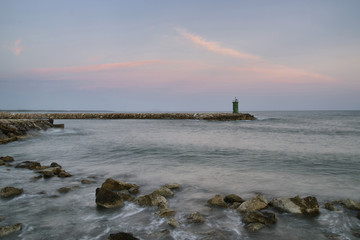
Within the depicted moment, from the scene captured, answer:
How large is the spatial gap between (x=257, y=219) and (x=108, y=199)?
8.84 ft

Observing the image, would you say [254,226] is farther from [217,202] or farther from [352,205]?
[352,205]

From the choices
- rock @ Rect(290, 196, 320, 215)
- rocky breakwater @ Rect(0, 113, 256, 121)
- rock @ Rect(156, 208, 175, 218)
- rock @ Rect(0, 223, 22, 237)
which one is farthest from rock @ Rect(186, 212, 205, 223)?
rocky breakwater @ Rect(0, 113, 256, 121)

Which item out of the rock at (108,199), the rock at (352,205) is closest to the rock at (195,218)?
the rock at (108,199)

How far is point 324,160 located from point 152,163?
7.04m

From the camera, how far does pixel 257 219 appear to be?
3.80m

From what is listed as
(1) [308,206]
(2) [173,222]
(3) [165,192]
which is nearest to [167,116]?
(3) [165,192]

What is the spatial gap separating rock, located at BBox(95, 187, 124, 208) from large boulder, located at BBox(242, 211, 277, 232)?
7.56 ft

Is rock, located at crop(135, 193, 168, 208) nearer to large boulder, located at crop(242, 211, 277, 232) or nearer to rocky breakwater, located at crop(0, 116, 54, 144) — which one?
large boulder, located at crop(242, 211, 277, 232)

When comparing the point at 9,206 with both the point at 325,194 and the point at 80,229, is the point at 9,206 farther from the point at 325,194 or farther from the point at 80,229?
the point at 325,194

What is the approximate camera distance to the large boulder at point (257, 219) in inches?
144

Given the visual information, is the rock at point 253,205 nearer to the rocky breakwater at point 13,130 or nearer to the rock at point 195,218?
the rock at point 195,218

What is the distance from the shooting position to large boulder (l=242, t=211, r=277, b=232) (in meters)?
3.67

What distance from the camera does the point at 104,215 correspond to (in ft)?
13.7

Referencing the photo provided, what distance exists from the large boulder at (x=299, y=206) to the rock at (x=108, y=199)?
2938mm
